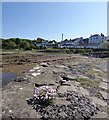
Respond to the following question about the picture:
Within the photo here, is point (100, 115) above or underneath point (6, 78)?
underneath

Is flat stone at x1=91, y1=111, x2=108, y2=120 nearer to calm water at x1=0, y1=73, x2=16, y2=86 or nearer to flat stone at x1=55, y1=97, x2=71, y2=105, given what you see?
flat stone at x1=55, y1=97, x2=71, y2=105

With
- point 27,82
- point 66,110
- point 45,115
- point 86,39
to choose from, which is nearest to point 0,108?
point 45,115

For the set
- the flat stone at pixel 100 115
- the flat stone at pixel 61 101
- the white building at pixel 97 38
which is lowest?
A: the flat stone at pixel 100 115

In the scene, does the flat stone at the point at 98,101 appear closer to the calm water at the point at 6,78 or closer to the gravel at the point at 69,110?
the gravel at the point at 69,110

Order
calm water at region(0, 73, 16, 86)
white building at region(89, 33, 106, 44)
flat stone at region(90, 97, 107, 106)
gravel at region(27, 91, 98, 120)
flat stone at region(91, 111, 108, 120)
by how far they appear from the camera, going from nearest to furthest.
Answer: gravel at region(27, 91, 98, 120), flat stone at region(91, 111, 108, 120), flat stone at region(90, 97, 107, 106), calm water at region(0, 73, 16, 86), white building at region(89, 33, 106, 44)

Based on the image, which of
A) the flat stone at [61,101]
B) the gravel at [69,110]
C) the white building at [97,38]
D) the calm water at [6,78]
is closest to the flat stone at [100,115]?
the gravel at [69,110]

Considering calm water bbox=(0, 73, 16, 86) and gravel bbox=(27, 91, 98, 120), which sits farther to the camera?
calm water bbox=(0, 73, 16, 86)

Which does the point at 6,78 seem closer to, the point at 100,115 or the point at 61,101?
the point at 61,101

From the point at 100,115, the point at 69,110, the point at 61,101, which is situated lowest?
the point at 100,115

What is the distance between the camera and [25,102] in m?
8.34

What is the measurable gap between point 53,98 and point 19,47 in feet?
273

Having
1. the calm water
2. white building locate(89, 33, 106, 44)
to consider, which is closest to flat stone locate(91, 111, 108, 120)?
the calm water

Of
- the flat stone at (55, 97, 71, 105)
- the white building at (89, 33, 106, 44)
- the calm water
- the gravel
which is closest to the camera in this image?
the gravel

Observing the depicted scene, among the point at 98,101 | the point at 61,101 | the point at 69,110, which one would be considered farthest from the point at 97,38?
the point at 69,110
